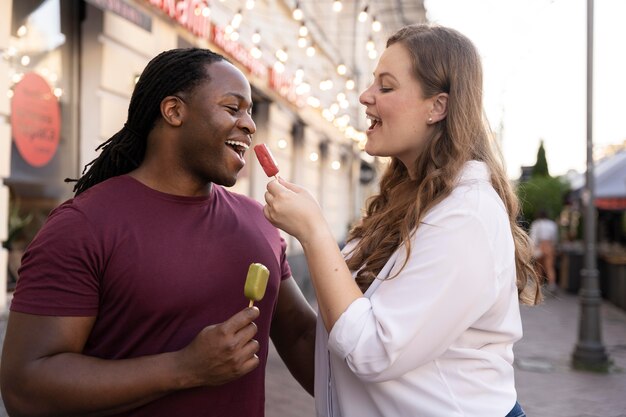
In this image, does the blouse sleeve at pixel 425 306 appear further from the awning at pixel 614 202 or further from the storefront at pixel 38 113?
the awning at pixel 614 202

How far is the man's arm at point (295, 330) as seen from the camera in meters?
2.39

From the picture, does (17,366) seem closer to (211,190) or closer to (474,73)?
Answer: (211,190)

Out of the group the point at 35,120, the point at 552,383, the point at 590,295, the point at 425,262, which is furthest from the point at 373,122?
the point at 590,295

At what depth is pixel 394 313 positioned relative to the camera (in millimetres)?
1770

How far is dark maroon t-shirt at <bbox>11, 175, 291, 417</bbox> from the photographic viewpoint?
1.73m

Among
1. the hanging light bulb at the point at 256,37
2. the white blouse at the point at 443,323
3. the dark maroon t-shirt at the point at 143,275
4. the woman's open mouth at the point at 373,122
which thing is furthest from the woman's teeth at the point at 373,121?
the hanging light bulb at the point at 256,37

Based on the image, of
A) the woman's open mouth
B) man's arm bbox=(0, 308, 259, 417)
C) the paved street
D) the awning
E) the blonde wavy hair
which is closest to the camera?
man's arm bbox=(0, 308, 259, 417)

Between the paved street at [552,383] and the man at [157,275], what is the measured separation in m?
3.28

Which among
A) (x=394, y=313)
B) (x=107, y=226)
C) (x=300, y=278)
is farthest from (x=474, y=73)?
(x=300, y=278)

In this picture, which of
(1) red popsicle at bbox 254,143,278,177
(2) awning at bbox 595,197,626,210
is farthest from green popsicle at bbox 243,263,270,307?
(2) awning at bbox 595,197,626,210

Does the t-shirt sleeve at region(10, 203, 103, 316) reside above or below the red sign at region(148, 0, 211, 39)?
below

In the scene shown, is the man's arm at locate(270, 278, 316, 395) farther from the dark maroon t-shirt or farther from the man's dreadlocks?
the man's dreadlocks

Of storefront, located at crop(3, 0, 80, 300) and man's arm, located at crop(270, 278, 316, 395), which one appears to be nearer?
man's arm, located at crop(270, 278, 316, 395)

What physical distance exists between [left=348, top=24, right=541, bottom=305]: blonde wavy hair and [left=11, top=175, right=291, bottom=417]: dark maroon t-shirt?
1.52 feet
